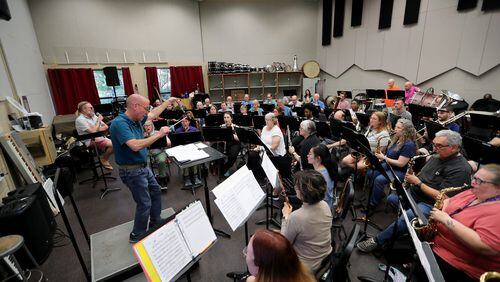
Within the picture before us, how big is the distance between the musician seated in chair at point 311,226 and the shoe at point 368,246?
1395mm

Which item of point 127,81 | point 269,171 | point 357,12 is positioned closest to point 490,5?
point 357,12

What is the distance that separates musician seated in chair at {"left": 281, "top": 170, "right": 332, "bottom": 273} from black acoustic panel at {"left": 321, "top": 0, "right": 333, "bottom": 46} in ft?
38.7

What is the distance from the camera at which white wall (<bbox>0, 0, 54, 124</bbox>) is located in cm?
500

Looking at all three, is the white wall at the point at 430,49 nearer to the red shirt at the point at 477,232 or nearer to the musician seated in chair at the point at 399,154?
the musician seated in chair at the point at 399,154

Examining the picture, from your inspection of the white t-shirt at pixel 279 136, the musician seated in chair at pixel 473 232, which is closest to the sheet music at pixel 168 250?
the musician seated in chair at pixel 473 232

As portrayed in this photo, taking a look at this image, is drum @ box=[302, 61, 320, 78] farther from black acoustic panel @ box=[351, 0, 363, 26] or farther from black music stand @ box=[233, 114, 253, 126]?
Result: black music stand @ box=[233, 114, 253, 126]

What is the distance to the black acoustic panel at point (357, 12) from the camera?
32.7ft

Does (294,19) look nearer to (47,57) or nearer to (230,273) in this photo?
(47,57)

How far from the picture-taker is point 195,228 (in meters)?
1.83

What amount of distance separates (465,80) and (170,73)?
11.2 metres

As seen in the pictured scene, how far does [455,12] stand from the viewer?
7160mm

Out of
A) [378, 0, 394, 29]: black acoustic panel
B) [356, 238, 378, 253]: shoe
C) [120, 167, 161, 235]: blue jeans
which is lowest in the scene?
[356, 238, 378, 253]: shoe

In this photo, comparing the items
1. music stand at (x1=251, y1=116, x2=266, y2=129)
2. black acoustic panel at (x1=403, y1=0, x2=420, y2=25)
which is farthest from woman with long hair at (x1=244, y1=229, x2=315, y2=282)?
black acoustic panel at (x1=403, y1=0, x2=420, y2=25)

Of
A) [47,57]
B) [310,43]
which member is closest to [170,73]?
[47,57]
